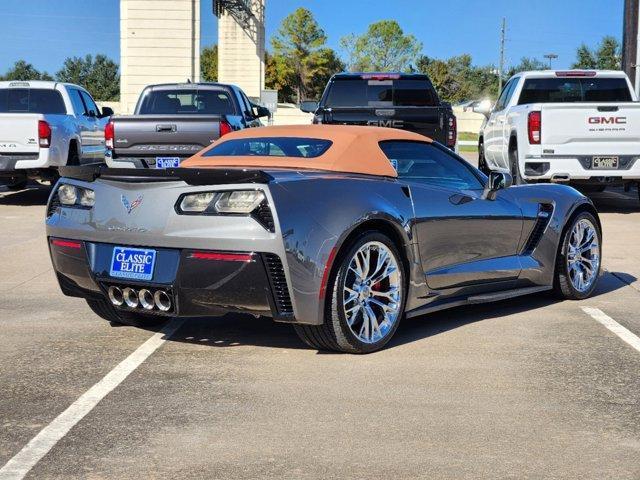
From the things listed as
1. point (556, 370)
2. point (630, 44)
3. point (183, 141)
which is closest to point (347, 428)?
point (556, 370)

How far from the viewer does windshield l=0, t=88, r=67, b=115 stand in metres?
17.5

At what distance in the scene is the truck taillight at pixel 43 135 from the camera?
51.9 feet

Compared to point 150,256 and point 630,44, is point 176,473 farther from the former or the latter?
point 630,44

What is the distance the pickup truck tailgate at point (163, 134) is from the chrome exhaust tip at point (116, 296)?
7.84 m

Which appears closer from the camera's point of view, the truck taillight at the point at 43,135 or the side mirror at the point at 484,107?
the truck taillight at the point at 43,135

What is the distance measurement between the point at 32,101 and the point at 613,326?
42.0ft

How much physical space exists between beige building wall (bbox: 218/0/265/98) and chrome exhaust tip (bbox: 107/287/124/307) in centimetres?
7288

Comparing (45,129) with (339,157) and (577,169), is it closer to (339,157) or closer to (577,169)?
(577,169)

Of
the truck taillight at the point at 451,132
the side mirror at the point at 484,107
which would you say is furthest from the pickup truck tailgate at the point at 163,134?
the side mirror at the point at 484,107

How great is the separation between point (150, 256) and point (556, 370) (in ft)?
7.42

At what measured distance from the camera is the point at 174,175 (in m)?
5.71

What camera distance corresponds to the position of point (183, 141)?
13.7 meters

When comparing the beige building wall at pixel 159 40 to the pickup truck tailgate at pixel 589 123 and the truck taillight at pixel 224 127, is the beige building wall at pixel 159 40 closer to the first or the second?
the truck taillight at pixel 224 127

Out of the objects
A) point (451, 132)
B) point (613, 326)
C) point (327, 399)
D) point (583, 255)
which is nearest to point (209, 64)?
point (451, 132)
